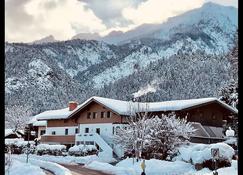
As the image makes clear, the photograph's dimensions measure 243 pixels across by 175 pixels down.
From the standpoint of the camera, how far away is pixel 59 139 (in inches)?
2023

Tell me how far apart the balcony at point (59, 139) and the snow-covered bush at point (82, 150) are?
6.29m

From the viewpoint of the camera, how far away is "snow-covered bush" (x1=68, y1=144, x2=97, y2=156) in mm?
42406

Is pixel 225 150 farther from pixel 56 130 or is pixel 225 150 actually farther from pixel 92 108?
pixel 56 130

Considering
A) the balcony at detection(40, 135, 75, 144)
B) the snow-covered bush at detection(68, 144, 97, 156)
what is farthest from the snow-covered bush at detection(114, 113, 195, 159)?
the balcony at detection(40, 135, 75, 144)

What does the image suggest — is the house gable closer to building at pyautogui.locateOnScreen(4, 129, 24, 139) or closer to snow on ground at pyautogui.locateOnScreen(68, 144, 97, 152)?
snow on ground at pyautogui.locateOnScreen(68, 144, 97, 152)

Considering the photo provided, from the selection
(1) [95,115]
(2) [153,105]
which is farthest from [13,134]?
(2) [153,105]

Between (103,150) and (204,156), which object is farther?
(103,150)

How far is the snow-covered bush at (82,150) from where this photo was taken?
42.4m

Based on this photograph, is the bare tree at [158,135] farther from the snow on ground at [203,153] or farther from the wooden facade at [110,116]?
the wooden facade at [110,116]

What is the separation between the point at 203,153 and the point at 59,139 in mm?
28517

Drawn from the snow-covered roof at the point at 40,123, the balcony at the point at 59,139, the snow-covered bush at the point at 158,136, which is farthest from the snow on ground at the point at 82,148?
the snow-covered roof at the point at 40,123

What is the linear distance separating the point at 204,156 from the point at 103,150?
19980mm

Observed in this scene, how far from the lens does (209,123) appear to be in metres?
43.6
